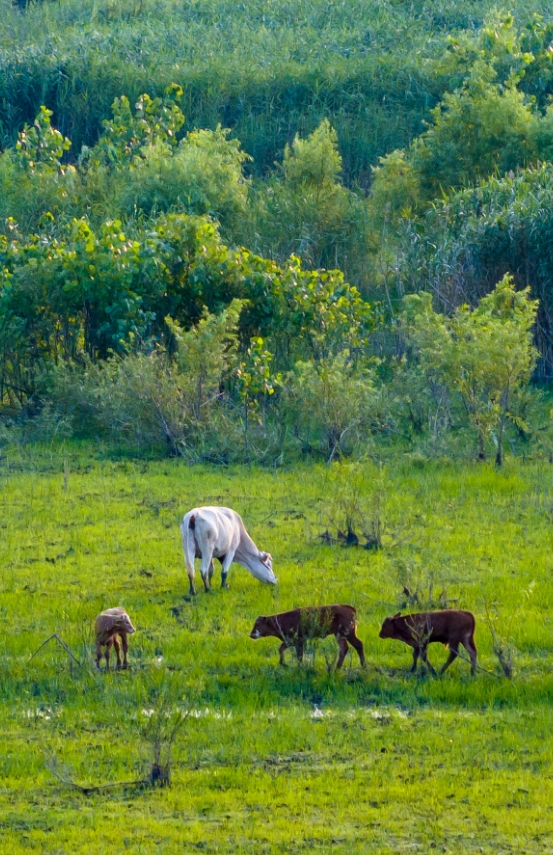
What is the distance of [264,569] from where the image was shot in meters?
12.2

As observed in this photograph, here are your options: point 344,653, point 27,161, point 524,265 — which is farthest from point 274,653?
point 27,161

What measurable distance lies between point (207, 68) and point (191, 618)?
26468 mm

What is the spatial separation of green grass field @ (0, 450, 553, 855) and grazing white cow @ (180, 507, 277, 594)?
198 mm

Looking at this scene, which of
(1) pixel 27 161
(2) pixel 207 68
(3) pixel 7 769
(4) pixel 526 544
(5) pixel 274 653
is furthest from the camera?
(2) pixel 207 68

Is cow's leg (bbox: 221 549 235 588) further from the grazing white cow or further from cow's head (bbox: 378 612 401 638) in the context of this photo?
cow's head (bbox: 378 612 401 638)

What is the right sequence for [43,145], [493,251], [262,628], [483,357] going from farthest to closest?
[43,145] < [493,251] < [483,357] < [262,628]

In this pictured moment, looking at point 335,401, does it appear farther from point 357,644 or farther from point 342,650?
point 342,650

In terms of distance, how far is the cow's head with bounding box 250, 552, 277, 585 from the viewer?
1214 cm

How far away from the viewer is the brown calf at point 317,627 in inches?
377

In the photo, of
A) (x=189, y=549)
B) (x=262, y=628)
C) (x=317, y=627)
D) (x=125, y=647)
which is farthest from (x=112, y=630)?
(x=189, y=549)

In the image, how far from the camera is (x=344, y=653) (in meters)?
9.62

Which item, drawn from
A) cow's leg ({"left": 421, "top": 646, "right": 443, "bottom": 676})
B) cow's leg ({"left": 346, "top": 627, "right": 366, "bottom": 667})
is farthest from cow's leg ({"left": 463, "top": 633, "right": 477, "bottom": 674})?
cow's leg ({"left": 346, "top": 627, "right": 366, "bottom": 667})

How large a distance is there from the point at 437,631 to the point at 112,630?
2.27 meters

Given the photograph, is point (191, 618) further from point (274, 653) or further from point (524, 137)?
point (524, 137)
